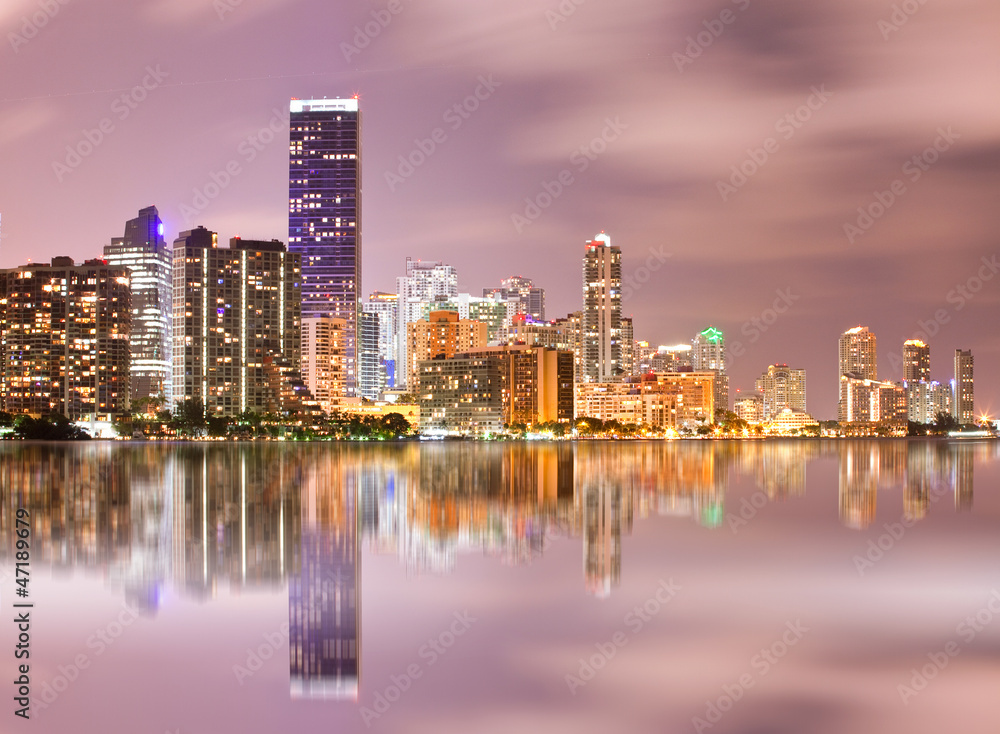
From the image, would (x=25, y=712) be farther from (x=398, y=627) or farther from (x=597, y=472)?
(x=597, y=472)

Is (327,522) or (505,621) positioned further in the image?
(327,522)

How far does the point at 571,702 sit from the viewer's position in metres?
13.9

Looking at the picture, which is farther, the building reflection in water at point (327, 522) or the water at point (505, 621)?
the building reflection in water at point (327, 522)

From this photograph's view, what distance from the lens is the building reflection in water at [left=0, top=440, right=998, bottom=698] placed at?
20.8 meters

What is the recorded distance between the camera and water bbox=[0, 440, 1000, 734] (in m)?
13.6

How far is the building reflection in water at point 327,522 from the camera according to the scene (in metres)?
20.8

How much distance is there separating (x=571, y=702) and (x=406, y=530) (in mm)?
18638

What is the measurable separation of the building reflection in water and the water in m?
0.14

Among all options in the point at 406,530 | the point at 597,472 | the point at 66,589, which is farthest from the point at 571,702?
the point at 597,472

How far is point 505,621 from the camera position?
18.5 meters

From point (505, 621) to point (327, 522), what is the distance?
16.3 m

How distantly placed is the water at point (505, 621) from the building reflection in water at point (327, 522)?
14 centimetres

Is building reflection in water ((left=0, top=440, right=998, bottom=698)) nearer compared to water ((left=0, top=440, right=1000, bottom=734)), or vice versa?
water ((left=0, top=440, right=1000, bottom=734))

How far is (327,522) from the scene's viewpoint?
33.9 metres
